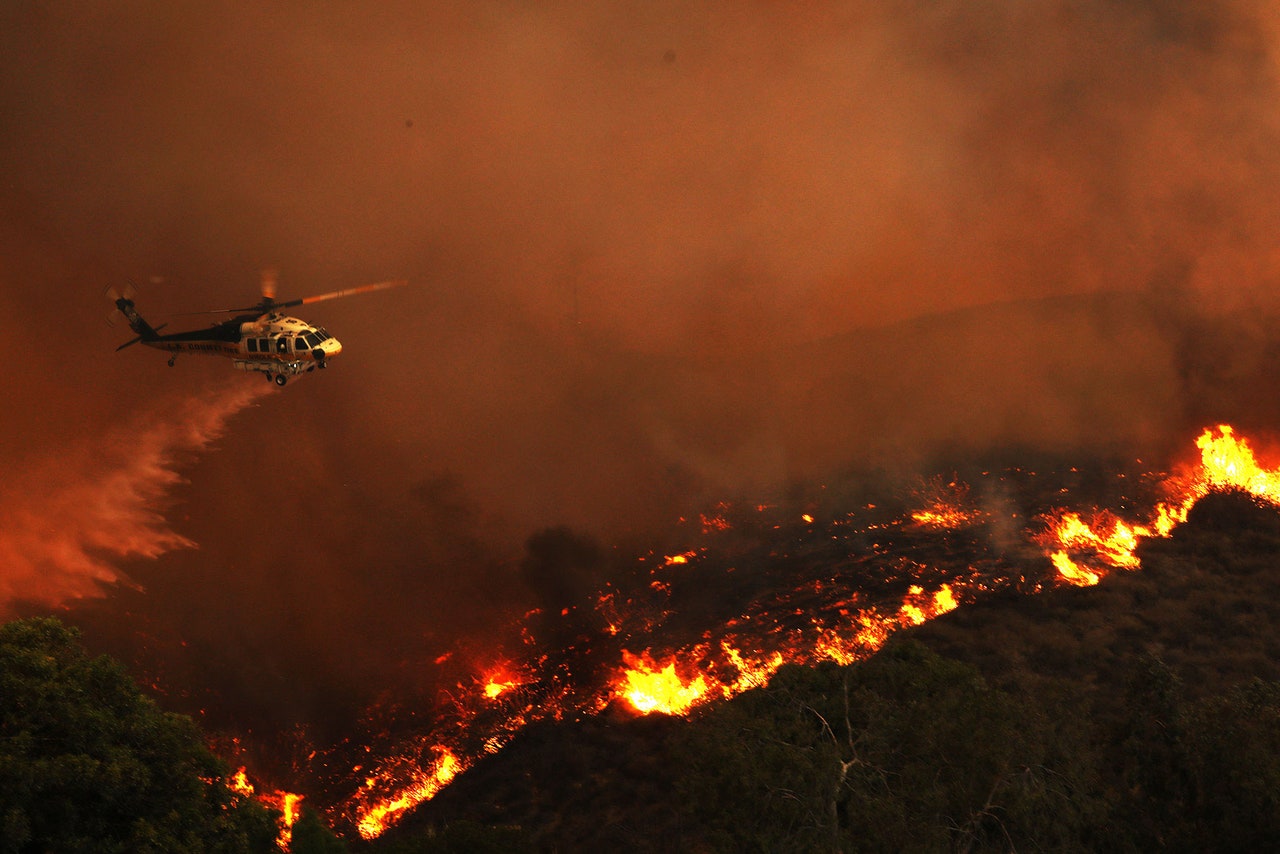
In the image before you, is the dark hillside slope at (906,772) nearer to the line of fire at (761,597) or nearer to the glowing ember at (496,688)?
the line of fire at (761,597)

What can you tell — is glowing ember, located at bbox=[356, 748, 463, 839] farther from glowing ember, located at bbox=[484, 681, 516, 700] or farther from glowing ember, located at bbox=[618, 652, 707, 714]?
glowing ember, located at bbox=[618, 652, 707, 714]

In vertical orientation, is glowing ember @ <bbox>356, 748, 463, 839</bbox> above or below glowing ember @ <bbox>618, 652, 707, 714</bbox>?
below

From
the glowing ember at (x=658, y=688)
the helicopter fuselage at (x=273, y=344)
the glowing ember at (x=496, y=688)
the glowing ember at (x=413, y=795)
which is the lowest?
the glowing ember at (x=413, y=795)

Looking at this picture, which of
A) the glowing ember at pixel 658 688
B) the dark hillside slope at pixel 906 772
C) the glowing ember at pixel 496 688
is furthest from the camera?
the glowing ember at pixel 496 688

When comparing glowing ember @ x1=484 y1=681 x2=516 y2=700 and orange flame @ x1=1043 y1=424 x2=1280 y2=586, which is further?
orange flame @ x1=1043 y1=424 x2=1280 y2=586

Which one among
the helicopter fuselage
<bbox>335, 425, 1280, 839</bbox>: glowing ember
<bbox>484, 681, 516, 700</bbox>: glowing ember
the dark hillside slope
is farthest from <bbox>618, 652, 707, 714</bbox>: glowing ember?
the helicopter fuselage

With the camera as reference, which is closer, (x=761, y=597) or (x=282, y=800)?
(x=282, y=800)

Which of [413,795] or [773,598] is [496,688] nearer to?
[413,795]

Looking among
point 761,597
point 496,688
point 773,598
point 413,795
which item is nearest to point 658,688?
point 496,688

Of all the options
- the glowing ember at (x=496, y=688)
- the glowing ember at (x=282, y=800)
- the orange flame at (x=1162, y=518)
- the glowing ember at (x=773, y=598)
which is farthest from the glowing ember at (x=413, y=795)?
the orange flame at (x=1162, y=518)
